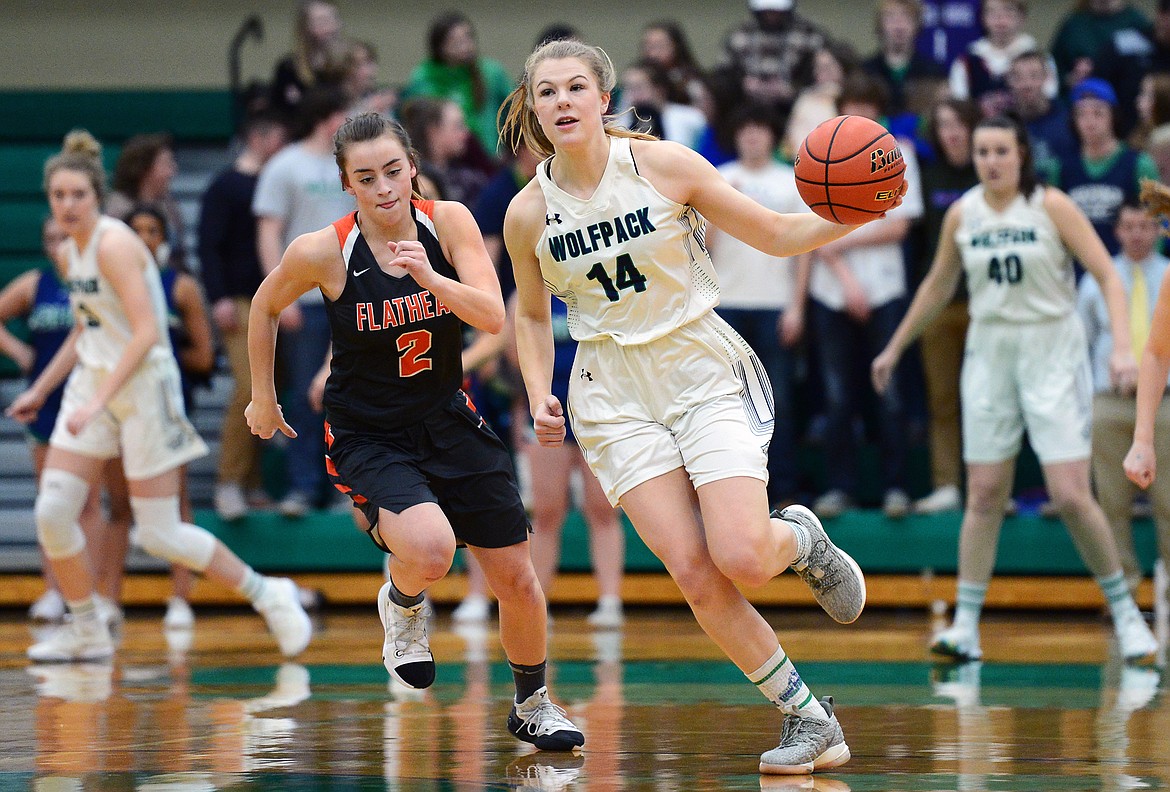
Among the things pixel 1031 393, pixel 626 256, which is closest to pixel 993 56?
pixel 1031 393

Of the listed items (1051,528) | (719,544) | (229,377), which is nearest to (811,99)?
(1051,528)

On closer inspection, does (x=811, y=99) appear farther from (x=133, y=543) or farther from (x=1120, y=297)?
(x=133, y=543)

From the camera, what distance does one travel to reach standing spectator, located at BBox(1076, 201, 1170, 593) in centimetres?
810

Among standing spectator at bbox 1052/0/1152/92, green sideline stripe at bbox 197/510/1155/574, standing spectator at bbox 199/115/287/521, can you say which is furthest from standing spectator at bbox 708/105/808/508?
standing spectator at bbox 199/115/287/521

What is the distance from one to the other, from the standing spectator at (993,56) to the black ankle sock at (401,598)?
6678 mm

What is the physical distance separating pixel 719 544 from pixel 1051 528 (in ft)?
18.0

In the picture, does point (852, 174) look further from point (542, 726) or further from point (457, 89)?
point (457, 89)

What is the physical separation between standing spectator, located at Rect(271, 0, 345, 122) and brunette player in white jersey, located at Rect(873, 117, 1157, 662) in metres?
5.05

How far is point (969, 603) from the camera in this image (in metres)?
7.52

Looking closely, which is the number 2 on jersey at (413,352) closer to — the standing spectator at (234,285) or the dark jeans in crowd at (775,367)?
the dark jeans in crowd at (775,367)

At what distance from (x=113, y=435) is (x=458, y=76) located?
453 centimetres

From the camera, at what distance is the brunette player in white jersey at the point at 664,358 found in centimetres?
471

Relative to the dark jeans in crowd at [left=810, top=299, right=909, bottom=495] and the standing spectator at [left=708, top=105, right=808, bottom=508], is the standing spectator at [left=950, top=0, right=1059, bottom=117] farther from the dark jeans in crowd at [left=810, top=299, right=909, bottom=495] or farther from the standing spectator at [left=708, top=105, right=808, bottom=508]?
the dark jeans in crowd at [left=810, top=299, right=909, bottom=495]

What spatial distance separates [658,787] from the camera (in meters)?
4.36
